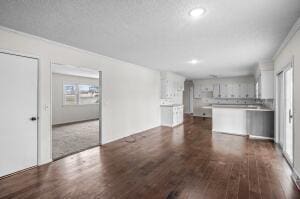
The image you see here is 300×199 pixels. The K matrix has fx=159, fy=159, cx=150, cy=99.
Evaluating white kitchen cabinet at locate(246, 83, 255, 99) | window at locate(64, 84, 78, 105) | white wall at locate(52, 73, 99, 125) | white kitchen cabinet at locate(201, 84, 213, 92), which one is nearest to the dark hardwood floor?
white wall at locate(52, 73, 99, 125)

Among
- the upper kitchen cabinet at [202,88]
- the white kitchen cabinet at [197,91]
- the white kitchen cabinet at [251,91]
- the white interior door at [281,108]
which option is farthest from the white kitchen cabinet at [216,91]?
the white interior door at [281,108]

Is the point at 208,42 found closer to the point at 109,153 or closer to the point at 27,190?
the point at 109,153

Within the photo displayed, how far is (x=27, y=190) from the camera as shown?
7.72 ft

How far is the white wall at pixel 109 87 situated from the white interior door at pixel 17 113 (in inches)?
5.3

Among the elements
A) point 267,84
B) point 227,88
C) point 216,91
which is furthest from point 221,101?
point 267,84

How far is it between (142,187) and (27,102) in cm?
266

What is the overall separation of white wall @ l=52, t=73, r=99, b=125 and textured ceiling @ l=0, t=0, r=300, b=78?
4.97 metres

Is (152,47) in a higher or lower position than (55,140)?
higher

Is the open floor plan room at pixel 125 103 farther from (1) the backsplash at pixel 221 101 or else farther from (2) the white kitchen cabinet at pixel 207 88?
(2) the white kitchen cabinet at pixel 207 88

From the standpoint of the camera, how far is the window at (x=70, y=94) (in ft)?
26.8

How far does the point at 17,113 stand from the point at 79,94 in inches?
240

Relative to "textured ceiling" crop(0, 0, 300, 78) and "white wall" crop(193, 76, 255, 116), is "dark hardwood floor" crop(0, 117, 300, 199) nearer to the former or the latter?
"textured ceiling" crop(0, 0, 300, 78)

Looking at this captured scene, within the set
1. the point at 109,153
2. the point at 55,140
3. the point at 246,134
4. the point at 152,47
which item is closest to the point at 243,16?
the point at 152,47

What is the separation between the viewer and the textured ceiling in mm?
2023
